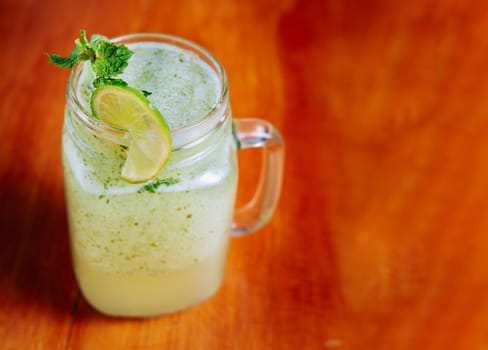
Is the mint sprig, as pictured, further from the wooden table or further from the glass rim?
the wooden table

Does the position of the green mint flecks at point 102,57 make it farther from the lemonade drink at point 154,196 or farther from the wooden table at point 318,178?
Answer: the wooden table at point 318,178

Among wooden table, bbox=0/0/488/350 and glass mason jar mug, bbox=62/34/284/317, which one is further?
wooden table, bbox=0/0/488/350

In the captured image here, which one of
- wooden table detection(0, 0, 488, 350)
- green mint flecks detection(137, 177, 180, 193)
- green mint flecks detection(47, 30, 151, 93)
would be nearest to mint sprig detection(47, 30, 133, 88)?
green mint flecks detection(47, 30, 151, 93)

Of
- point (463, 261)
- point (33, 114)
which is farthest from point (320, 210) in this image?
point (33, 114)

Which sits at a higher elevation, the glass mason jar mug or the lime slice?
the lime slice

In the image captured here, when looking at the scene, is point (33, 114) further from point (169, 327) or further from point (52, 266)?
point (169, 327)

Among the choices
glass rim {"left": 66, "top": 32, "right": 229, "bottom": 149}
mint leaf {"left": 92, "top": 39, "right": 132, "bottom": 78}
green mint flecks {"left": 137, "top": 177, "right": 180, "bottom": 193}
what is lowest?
green mint flecks {"left": 137, "top": 177, "right": 180, "bottom": 193}
